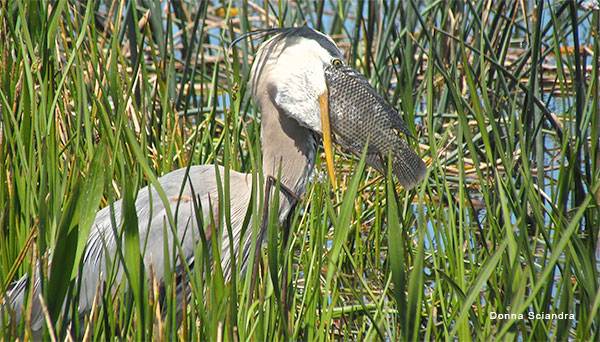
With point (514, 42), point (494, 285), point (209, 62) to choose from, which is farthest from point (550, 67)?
point (494, 285)

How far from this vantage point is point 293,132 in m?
2.16

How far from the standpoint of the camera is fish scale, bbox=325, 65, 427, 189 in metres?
2.10

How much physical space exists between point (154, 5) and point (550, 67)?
2909 millimetres

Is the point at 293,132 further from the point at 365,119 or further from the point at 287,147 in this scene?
the point at 365,119

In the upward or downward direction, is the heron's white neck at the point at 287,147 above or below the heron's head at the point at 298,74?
below

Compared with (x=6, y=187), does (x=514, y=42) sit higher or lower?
higher

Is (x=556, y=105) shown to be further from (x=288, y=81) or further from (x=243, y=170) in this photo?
(x=288, y=81)

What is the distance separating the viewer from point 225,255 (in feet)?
7.11

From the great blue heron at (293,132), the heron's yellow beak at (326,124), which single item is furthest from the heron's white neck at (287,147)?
the heron's yellow beak at (326,124)

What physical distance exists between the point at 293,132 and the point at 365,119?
0.72 feet

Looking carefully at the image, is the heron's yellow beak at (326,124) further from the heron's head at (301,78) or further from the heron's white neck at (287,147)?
the heron's white neck at (287,147)

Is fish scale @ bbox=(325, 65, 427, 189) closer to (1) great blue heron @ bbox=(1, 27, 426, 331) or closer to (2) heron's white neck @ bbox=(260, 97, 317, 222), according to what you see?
(1) great blue heron @ bbox=(1, 27, 426, 331)

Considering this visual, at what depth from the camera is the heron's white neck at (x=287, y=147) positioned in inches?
84.6

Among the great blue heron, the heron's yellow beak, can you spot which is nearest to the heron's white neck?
the great blue heron
